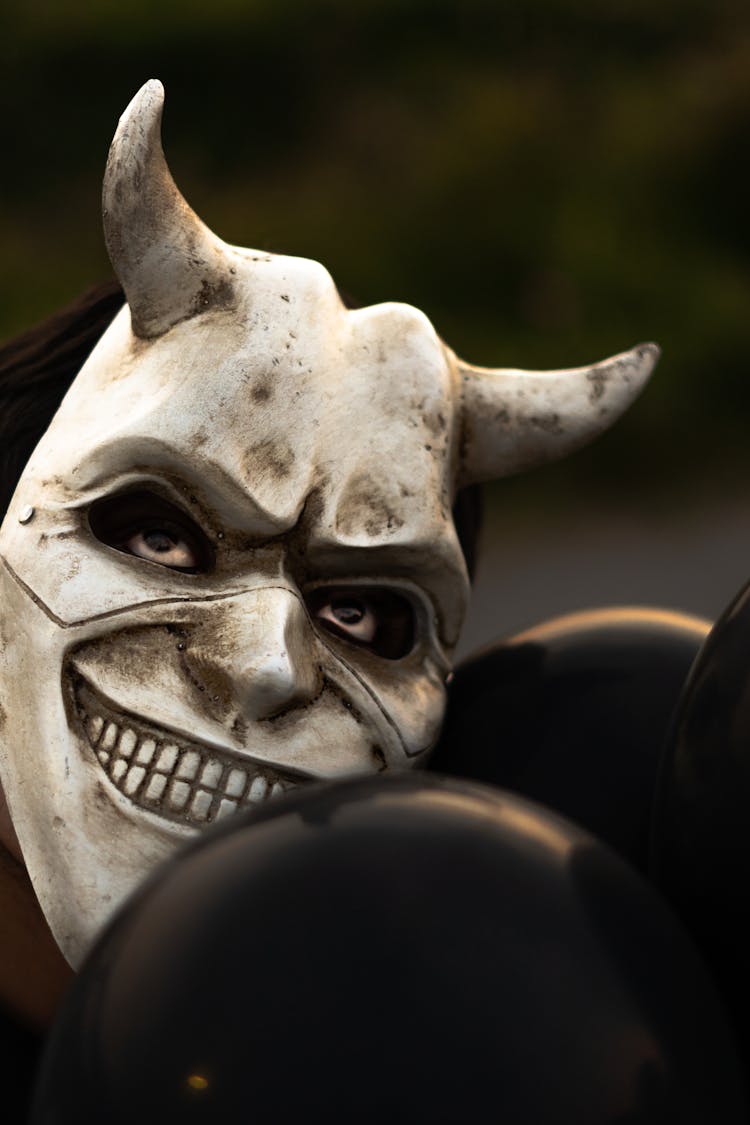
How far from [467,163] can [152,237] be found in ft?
20.7

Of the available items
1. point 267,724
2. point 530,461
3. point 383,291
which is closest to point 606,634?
point 530,461

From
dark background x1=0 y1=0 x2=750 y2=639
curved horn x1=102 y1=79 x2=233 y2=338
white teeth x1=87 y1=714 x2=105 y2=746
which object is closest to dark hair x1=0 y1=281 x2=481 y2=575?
curved horn x1=102 y1=79 x2=233 y2=338

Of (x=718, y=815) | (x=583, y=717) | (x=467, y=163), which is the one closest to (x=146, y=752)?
(x=583, y=717)

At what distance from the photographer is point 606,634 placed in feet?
8.21

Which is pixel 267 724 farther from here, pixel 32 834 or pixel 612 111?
pixel 612 111

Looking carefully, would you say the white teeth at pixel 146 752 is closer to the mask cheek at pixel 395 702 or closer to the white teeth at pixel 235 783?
the white teeth at pixel 235 783

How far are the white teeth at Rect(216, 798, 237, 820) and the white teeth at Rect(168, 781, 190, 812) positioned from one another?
0.04 metres

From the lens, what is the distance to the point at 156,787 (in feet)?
6.95

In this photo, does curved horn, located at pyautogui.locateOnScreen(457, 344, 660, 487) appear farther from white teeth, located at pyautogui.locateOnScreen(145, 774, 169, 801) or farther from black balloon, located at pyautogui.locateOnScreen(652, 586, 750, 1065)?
black balloon, located at pyautogui.locateOnScreen(652, 586, 750, 1065)

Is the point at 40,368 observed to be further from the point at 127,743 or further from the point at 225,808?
the point at 225,808

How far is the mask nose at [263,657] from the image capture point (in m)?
2.10

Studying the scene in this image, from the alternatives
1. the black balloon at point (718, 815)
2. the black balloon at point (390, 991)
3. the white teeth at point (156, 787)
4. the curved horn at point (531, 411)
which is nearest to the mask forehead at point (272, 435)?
the curved horn at point (531, 411)

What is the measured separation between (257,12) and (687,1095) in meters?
8.19

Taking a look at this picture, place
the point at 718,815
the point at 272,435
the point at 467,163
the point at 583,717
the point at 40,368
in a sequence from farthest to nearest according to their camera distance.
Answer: the point at 467,163 < the point at 40,368 < the point at 583,717 < the point at 272,435 < the point at 718,815
